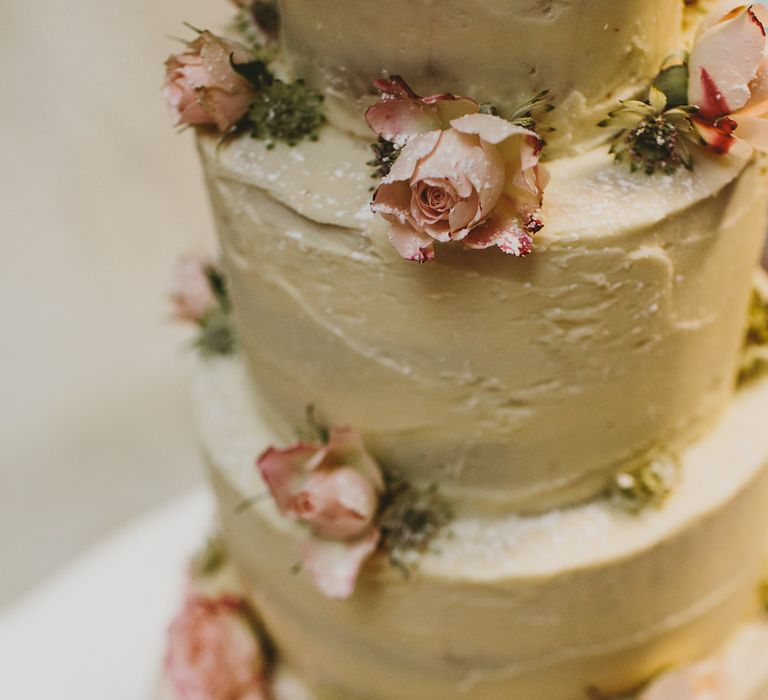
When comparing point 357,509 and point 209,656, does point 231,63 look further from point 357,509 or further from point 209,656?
point 209,656

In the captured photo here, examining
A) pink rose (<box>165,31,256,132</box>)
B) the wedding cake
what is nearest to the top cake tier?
the wedding cake

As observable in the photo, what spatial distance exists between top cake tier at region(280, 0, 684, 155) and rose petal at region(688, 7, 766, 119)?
0.08m

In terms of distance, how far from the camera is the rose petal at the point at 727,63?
3.44 ft

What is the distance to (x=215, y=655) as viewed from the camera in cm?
163

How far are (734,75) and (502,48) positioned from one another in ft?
0.88

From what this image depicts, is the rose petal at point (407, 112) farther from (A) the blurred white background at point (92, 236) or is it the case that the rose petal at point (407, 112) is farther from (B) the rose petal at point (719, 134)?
(A) the blurred white background at point (92, 236)

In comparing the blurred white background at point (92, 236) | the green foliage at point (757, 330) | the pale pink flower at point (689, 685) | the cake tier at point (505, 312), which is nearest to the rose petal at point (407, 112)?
the cake tier at point (505, 312)

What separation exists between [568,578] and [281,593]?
483 millimetres

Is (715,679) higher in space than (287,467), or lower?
lower

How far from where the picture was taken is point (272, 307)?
127 centimetres

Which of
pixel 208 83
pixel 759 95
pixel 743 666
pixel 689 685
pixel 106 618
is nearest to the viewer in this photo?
pixel 759 95

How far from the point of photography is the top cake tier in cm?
104

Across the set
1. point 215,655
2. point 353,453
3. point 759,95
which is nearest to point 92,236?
point 215,655

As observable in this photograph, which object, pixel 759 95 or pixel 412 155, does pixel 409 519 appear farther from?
pixel 759 95
